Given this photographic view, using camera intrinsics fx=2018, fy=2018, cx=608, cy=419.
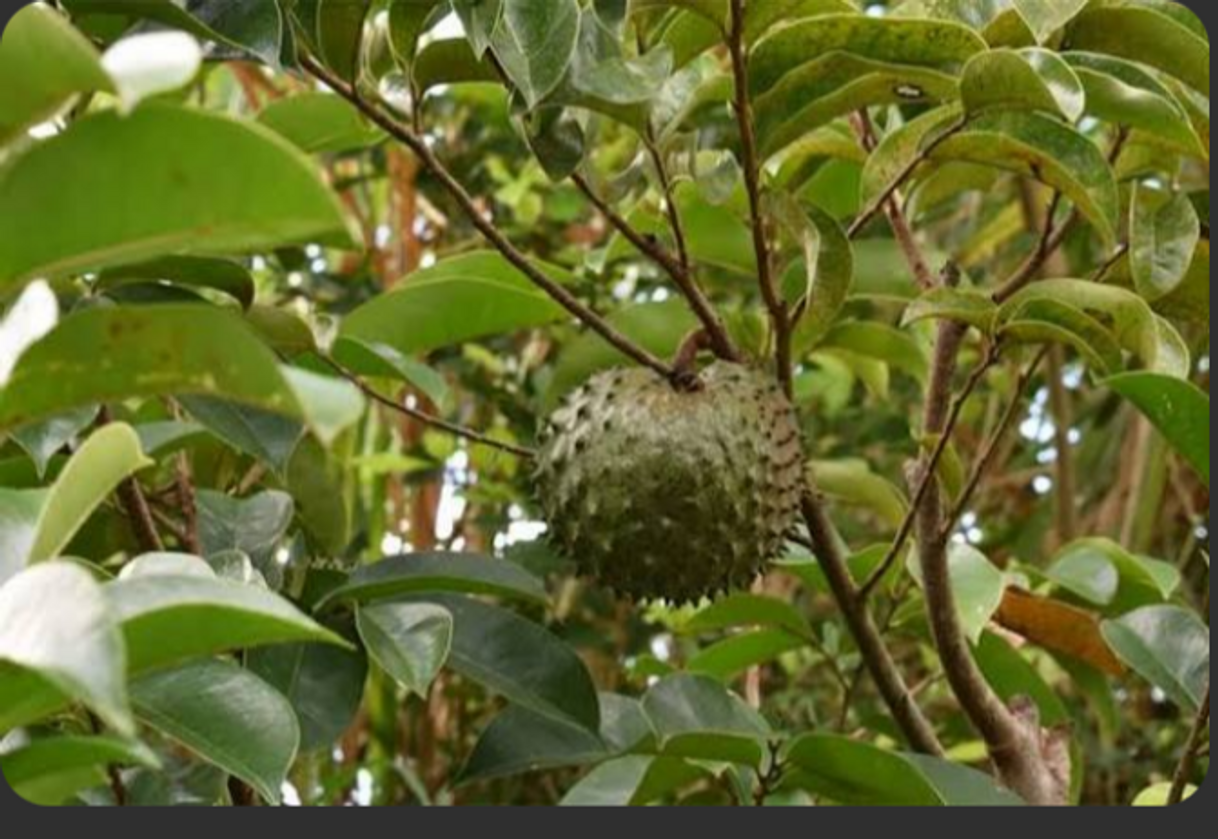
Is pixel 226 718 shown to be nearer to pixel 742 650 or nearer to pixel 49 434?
pixel 49 434

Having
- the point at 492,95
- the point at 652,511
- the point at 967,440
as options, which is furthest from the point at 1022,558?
the point at 652,511

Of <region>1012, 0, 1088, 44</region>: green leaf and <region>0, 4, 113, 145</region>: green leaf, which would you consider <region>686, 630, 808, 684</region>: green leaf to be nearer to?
<region>1012, 0, 1088, 44</region>: green leaf

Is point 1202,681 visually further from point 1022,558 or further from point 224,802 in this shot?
point 1022,558

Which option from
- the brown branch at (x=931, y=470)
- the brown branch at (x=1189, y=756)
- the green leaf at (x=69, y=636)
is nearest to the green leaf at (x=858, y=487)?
the brown branch at (x=931, y=470)

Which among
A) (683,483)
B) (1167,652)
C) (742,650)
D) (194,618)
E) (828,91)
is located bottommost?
(742,650)

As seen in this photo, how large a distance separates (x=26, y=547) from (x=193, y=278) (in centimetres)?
29

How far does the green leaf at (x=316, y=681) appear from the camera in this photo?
107 cm

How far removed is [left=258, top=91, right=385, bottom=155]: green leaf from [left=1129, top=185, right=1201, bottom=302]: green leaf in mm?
471

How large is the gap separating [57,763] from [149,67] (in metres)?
0.31

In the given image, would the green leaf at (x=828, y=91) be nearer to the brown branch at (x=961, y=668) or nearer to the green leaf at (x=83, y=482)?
the brown branch at (x=961, y=668)

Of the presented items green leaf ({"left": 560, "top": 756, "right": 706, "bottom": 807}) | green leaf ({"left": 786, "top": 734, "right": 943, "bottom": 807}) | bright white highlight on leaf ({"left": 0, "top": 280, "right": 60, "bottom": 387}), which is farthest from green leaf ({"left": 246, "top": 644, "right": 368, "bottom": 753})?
bright white highlight on leaf ({"left": 0, "top": 280, "right": 60, "bottom": 387})

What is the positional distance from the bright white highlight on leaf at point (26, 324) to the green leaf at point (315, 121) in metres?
0.63

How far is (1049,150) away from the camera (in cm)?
106

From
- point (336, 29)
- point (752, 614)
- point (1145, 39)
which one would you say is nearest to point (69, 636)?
point (336, 29)
